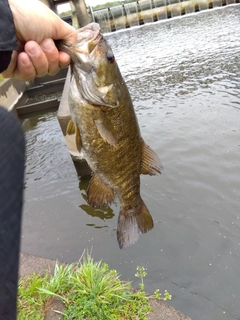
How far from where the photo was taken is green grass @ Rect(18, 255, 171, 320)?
3062 millimetres

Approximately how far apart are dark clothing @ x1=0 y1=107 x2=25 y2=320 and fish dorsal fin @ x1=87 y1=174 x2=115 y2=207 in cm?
143

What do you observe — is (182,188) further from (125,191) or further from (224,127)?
(125,191)

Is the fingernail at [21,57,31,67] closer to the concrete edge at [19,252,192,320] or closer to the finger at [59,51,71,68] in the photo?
the finger at [59,51,71,68]

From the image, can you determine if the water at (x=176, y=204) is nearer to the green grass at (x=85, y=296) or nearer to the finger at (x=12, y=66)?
the green grass at (x=85, y=296)

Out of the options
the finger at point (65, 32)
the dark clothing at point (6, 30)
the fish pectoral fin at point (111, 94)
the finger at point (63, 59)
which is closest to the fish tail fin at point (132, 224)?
the fish pectoral fin at point (111, 94)

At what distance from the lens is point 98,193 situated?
7.90ft

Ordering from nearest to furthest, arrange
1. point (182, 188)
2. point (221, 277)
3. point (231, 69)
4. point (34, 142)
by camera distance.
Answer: point (221, 277), point (182, 188), point (34, 142), point (231, 69)

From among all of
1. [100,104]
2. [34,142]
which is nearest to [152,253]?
[100,104]

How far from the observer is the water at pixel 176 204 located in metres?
4.25

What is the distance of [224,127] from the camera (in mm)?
7820

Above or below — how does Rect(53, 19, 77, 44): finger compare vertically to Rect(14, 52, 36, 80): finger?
above

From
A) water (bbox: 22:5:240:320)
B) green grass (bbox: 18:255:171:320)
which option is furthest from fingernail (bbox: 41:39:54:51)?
water (bbox: 22:5:240:320)

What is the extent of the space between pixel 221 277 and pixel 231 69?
32.0 ft

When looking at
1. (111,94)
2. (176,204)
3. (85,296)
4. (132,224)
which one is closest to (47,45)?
(111,94)
